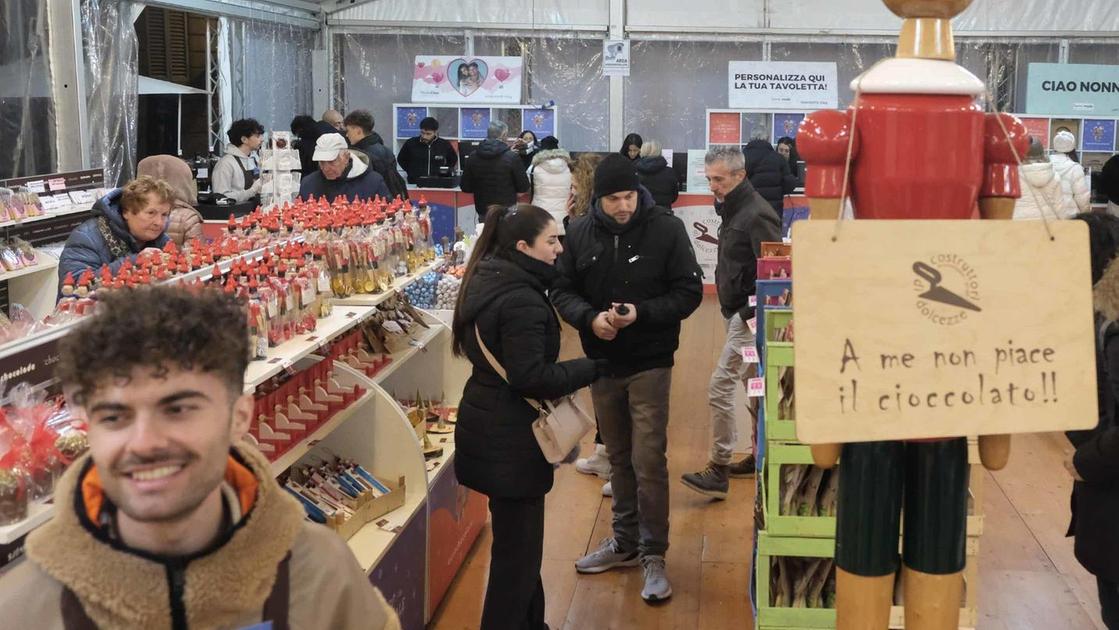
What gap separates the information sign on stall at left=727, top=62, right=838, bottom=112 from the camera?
13109 mm

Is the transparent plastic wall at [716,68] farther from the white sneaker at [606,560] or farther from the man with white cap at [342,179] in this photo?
the white sneaker at [606,560]

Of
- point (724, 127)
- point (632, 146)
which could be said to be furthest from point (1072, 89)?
point (632, 146)

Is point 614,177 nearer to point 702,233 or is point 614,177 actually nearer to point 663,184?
point 663,184

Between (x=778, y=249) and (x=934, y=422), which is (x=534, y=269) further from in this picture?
(x=934, y=422)

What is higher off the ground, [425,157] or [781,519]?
[425,157]

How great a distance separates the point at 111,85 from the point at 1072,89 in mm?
9803

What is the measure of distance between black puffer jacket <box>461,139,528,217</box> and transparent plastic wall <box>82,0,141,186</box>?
2721 mm

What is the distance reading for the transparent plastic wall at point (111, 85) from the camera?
8.58 meters

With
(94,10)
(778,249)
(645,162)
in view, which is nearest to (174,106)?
(94,10)

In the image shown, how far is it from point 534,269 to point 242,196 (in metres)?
5.99

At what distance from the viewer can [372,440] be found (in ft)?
13.1

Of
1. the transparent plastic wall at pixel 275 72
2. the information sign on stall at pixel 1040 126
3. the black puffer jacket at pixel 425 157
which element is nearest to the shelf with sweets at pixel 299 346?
the black puffer jacket at pixel 425 157

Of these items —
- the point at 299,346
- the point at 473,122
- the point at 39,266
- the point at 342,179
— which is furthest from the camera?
the point at 473,122

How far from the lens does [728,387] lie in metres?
5.29
